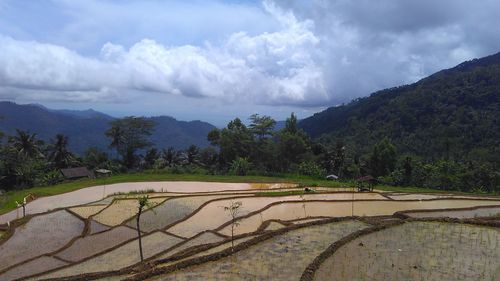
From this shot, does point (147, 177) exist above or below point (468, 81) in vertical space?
below

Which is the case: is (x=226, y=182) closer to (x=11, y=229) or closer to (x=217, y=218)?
(x=217, y=218)

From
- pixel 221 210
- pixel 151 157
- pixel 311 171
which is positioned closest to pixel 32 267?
pixel 221 210

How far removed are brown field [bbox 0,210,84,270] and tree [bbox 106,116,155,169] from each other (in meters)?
33.3

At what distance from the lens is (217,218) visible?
20.0 meters

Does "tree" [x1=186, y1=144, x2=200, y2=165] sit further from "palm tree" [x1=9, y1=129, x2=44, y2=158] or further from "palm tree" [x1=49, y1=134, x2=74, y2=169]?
"palm tree" [x1=9, y1=129, x2=44, y2=158]

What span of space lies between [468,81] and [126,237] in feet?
353

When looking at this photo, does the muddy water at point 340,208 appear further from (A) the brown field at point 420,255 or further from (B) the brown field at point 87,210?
(B) the brown field at point 87,210

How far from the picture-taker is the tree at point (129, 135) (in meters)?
54.3

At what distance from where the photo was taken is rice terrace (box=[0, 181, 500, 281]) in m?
11.4

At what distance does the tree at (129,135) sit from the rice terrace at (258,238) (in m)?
27.5

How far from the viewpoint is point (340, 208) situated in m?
20.8

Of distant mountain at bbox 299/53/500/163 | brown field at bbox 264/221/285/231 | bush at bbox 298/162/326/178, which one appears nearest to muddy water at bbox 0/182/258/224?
bush at bbox 298/162/326/178

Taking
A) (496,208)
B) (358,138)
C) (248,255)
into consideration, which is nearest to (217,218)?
(248,255)

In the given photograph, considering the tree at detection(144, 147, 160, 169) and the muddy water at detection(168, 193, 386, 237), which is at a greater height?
the tree at detection(144, 147, 160, 169)
